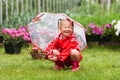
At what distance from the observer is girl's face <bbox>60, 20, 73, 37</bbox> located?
6.99 m

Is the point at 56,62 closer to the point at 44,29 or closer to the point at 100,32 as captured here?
the point at 44,29

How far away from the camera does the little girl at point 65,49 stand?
22.7 ft

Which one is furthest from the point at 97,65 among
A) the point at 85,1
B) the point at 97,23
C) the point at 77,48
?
the point at 85,1

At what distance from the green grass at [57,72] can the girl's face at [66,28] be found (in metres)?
0.57

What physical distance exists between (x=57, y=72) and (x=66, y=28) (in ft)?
2.31

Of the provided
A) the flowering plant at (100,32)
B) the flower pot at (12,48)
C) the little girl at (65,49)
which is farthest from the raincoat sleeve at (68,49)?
the flowering plant at (100,32)

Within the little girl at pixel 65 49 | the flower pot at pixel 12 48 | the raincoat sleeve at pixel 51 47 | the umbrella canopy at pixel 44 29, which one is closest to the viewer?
the little girl at pixel 65 49

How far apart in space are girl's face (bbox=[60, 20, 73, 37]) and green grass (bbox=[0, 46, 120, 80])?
573mm

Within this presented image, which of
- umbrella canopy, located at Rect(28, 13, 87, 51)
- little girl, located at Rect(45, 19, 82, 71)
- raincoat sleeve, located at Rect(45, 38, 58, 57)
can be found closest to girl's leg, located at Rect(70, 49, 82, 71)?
little girl, located at Rect(45, 19, 82, 71)

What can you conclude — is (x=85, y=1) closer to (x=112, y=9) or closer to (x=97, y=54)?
(x=112, y=9)

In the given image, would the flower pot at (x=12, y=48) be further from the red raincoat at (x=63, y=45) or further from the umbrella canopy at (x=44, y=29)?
the red raincoat at (x=63, y=45)

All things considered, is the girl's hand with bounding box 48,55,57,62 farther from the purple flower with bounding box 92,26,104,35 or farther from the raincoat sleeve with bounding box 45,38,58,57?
the purple flower with bounding box 92,26,104,35

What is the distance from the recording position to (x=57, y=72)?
6.83m

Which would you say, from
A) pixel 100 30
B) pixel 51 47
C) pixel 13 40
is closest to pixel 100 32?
pixel 100 30
